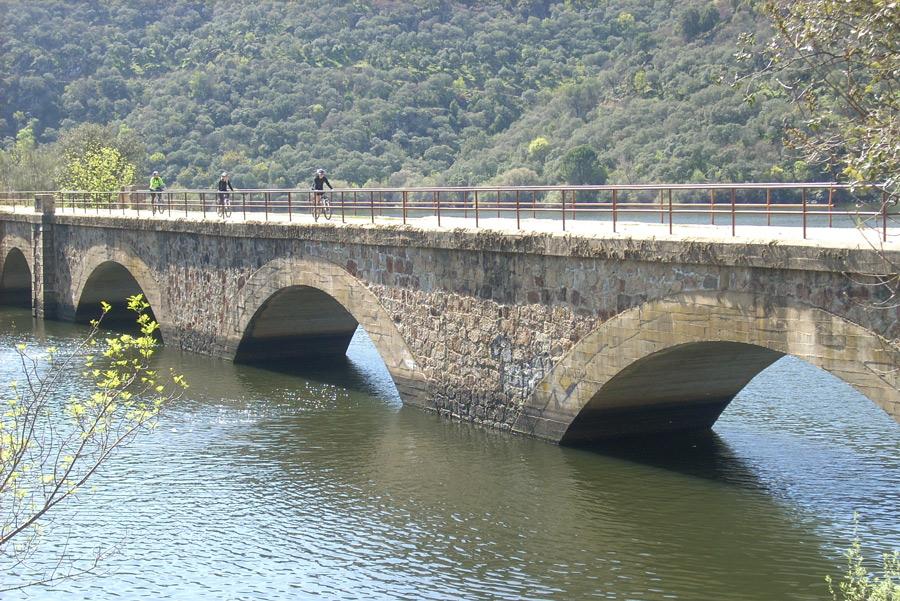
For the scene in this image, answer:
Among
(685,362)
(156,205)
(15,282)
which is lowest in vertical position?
(685,362)

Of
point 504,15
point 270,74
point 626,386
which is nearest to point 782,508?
point 626,386

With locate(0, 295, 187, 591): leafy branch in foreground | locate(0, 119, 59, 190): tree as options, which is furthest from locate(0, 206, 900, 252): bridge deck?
locate(0, 119, 59, 190): tree

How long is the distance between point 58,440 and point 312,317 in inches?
403

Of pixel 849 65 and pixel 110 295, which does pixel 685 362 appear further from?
pixel 110 295

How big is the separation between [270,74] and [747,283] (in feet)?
249

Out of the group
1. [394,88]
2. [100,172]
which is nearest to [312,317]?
[100,172]

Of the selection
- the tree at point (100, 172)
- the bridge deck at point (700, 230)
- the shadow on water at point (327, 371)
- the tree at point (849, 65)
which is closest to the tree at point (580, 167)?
the tree at point (100, 172)

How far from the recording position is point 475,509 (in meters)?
19.8

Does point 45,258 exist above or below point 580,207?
below

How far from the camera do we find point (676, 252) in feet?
63.8

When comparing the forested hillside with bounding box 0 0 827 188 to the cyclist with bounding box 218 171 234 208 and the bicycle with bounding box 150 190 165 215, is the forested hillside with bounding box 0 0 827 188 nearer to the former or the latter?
the cyclist with bounding box 218 171 234 208

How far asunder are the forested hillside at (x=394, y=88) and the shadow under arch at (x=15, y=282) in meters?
21.1

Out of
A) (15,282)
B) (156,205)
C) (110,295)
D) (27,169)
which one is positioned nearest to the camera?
(156,205)

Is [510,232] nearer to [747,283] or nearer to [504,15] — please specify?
[747,283]
